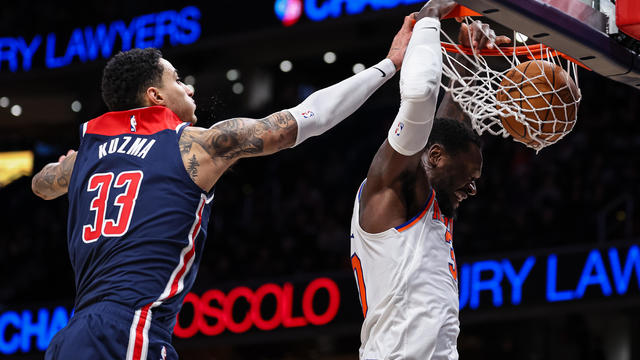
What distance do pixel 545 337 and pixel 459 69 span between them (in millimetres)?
7374

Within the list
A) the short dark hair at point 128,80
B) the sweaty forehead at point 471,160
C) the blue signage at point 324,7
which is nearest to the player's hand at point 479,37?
the sweaty forehead at point 471,160

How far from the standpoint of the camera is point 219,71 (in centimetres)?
1339

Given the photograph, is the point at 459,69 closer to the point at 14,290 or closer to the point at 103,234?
the point at 103,234

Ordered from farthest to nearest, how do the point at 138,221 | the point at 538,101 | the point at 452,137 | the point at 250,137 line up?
the point at 538,101
the point at 452,137
the point at 250,137
the point at 138,221

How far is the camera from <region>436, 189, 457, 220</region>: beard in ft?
11.0

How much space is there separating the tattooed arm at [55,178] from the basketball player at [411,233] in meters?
1.06

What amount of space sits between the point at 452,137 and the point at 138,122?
1.16 metres

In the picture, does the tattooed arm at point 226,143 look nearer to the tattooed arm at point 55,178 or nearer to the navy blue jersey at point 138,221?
the navy blue jersey at point 138,221

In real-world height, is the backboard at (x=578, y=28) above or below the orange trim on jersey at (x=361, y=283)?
above

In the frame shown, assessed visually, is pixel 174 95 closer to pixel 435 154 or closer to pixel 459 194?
pixel 435 154

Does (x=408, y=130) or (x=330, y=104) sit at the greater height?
(x=330, y=104)

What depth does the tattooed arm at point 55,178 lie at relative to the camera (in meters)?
3.25

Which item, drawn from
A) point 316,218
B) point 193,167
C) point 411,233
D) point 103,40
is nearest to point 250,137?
point 193,167

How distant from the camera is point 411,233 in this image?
3.17 metres
